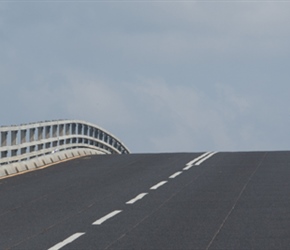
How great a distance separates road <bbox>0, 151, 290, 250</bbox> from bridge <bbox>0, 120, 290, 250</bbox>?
0.05ft

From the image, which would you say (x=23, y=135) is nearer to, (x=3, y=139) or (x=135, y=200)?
(x=3, y=139)

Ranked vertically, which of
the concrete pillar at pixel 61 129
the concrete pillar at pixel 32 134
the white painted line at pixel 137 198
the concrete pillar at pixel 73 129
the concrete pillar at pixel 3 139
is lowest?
the white painted line at pixel 137 198

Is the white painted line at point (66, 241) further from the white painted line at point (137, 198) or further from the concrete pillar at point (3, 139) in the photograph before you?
the concrete pillar at point (3, 139)

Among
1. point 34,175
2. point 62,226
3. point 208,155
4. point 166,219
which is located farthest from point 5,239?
point 208,155

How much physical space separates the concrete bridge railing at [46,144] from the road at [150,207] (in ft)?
3.32

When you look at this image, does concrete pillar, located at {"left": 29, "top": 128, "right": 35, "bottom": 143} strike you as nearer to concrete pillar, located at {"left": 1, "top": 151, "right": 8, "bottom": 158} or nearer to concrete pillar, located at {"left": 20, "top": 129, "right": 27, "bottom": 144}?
concrete pillar, located at {"left": 20, "top": 129, "right": 27, "bottom": 144}

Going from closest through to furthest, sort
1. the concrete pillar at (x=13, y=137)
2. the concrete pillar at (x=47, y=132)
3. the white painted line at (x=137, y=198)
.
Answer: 1. the white painted line at (x=137, y=198)
2. the concrete pillar at (x=13, y=137)
3. the concrete pillar at (x=47, y=132)

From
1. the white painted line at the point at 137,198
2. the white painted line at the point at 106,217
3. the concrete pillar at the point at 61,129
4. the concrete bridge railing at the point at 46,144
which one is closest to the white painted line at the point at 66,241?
the white painted line at the point at 106,217

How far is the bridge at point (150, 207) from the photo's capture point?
13.2 meters

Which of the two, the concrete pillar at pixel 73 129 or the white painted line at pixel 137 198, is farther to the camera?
the concrete pillar at pixel 73 129

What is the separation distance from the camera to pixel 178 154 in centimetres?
3856

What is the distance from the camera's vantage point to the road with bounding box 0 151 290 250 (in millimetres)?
13203

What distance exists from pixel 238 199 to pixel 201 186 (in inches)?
129

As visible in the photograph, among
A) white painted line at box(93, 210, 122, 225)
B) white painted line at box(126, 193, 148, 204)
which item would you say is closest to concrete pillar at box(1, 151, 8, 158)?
white painted line at box(126, 193, 148, 204)
